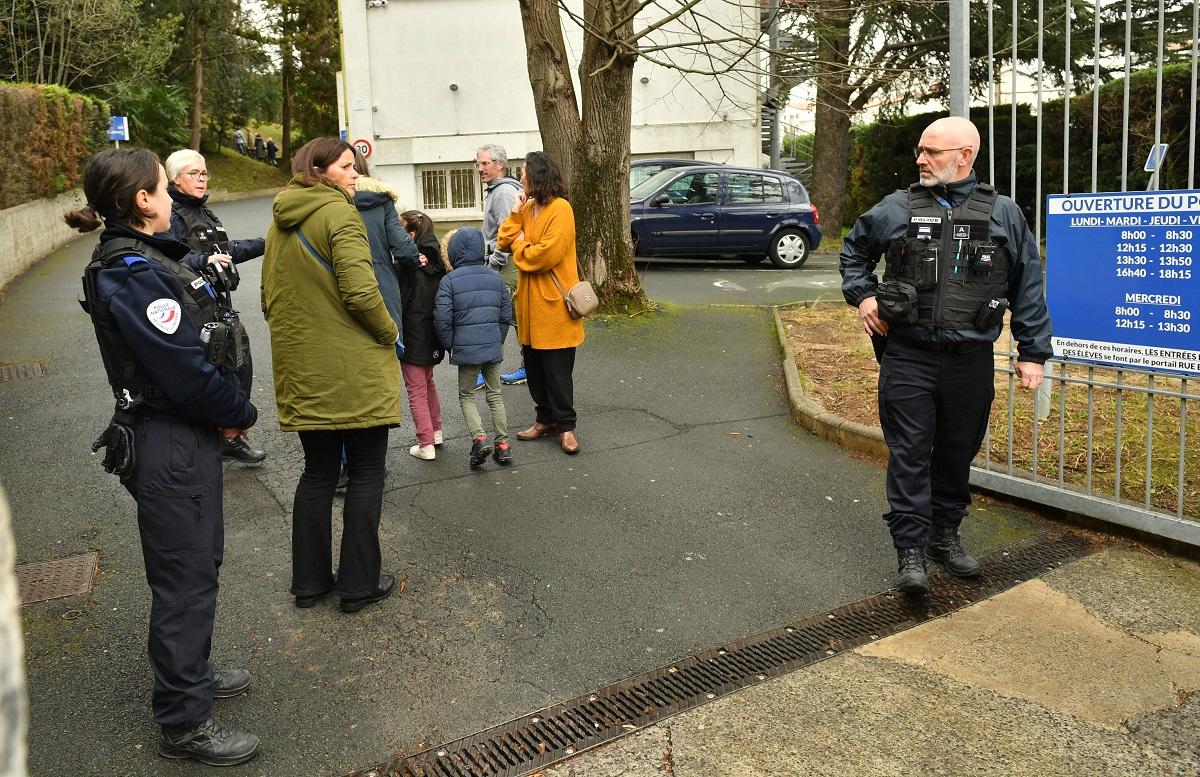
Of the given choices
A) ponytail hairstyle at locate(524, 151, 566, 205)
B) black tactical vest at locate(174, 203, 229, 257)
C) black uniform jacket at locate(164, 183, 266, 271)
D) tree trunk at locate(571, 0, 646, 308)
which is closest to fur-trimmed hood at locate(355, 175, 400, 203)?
black uniform jacket at locate(164, 183, 266, 271)

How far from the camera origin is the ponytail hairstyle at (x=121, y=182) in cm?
326

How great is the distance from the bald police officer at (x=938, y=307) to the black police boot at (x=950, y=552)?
0.80 feet

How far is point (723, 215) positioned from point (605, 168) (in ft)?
18.5

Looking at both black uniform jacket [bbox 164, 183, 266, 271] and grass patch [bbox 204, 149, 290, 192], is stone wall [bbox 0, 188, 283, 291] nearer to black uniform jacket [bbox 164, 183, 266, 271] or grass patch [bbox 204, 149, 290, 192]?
black uniform jacket [bbox 164, 183, 266, 271]

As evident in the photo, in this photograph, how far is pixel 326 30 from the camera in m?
39.5

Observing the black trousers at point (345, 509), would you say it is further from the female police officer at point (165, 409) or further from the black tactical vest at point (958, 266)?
the black tactical vest at point (958, 266)

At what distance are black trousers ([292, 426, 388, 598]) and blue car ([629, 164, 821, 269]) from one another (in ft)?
38.5

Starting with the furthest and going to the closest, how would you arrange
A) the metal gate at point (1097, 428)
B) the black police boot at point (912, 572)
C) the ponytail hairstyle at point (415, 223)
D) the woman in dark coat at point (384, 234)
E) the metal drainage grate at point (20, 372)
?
the metal drainage grate at point (20, 372)
the ponytail hairstyle at point (415, 223)
the woman in dark coat at point (384, 234)
the metal gate at point (1097, 428)
the black police boot at point (912, 572)

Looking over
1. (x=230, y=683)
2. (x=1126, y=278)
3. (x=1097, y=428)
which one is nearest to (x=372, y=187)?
(x=230, y=683)

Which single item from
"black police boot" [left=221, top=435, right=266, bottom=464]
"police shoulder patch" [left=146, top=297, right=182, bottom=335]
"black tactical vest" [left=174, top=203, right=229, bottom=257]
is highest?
"black tactical vest" [left=174, top=203, right=229, bottom=257]

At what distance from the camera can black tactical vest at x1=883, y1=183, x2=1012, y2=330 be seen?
4457 millimetres

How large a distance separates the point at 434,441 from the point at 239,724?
10.9 feet

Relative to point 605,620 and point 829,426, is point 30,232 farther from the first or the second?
point 605,620

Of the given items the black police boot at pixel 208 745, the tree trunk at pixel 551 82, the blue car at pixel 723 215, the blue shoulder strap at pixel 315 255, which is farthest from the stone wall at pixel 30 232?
the black police boot at pixel 208 745
